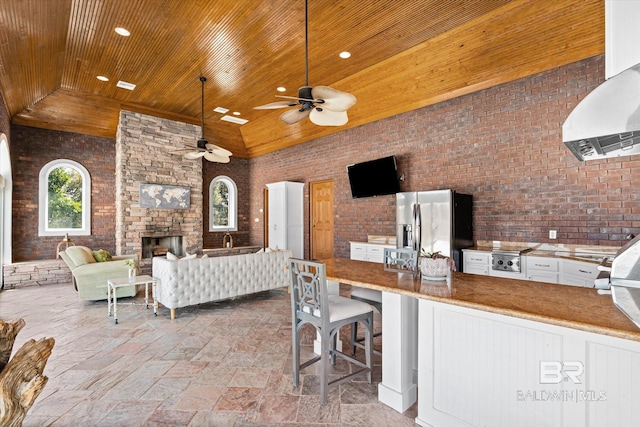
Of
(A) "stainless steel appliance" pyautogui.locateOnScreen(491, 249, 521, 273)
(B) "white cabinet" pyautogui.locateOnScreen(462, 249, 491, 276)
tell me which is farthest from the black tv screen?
(A) "stainless steel appliance" pyautogui.locateOnScreen(491, 249, 521, 273)

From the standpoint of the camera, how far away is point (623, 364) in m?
1.21

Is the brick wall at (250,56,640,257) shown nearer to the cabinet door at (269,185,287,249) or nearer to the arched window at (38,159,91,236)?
the cabinet door at (269,185,287,249)

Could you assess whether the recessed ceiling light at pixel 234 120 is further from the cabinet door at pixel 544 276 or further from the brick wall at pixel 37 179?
the cabinet door at pixel 544 276

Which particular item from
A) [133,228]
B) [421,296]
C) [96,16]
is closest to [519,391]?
[421,296]

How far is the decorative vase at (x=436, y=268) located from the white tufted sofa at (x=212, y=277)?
102 inches

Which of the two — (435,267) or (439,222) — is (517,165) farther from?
(435,267)

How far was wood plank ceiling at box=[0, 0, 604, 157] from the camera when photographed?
318 centimetres

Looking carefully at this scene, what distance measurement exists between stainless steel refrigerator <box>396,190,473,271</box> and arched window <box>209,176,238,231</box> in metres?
5.57

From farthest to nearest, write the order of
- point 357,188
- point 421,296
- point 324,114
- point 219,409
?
point 357,188 < point 324,114 < point 219,409 < point 421,296

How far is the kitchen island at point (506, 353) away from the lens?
1.24m

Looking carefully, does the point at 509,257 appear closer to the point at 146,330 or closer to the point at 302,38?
the point at 302,38

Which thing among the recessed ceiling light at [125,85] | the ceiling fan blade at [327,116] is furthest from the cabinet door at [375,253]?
the recessed ceiling light at [125,85]

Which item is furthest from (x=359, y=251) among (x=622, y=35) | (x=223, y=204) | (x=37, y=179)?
(x=37, y=179)

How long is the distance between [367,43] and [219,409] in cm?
416
